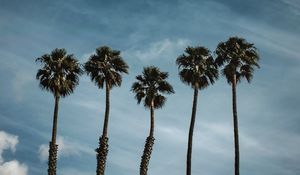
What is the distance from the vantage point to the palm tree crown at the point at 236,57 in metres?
54.9

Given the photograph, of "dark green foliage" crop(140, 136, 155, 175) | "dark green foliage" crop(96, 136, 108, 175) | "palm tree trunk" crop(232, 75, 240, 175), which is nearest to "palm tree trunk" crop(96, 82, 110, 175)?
"dark green foliage" crop(96, 136, 108, 175)

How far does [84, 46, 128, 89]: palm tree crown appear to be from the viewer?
188ft

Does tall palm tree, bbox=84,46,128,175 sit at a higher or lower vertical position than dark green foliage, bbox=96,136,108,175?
higher

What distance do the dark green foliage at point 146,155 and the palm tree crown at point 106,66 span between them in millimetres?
7155

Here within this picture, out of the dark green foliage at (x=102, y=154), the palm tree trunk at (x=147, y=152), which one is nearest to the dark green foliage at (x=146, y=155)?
the palm tree trunk at (x=147, y=152)

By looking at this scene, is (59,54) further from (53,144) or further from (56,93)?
(53,144)

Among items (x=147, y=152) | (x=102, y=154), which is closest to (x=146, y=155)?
(x=147, y=152)

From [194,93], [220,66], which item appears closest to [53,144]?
[194,93]

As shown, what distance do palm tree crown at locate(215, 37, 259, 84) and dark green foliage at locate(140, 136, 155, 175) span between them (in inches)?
412

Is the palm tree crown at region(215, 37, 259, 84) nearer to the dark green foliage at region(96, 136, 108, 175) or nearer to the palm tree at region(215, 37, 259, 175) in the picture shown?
the palm tree at region(215, 37, 259, 175)

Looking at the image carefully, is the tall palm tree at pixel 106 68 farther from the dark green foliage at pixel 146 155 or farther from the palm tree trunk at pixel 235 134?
Answer: the palm tree trunk at pixel 235 134

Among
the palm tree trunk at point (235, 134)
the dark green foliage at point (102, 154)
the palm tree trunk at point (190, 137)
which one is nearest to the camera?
the palm tree trunk at point (235, 134)

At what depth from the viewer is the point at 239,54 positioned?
55.2 m

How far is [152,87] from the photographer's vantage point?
59.4m
